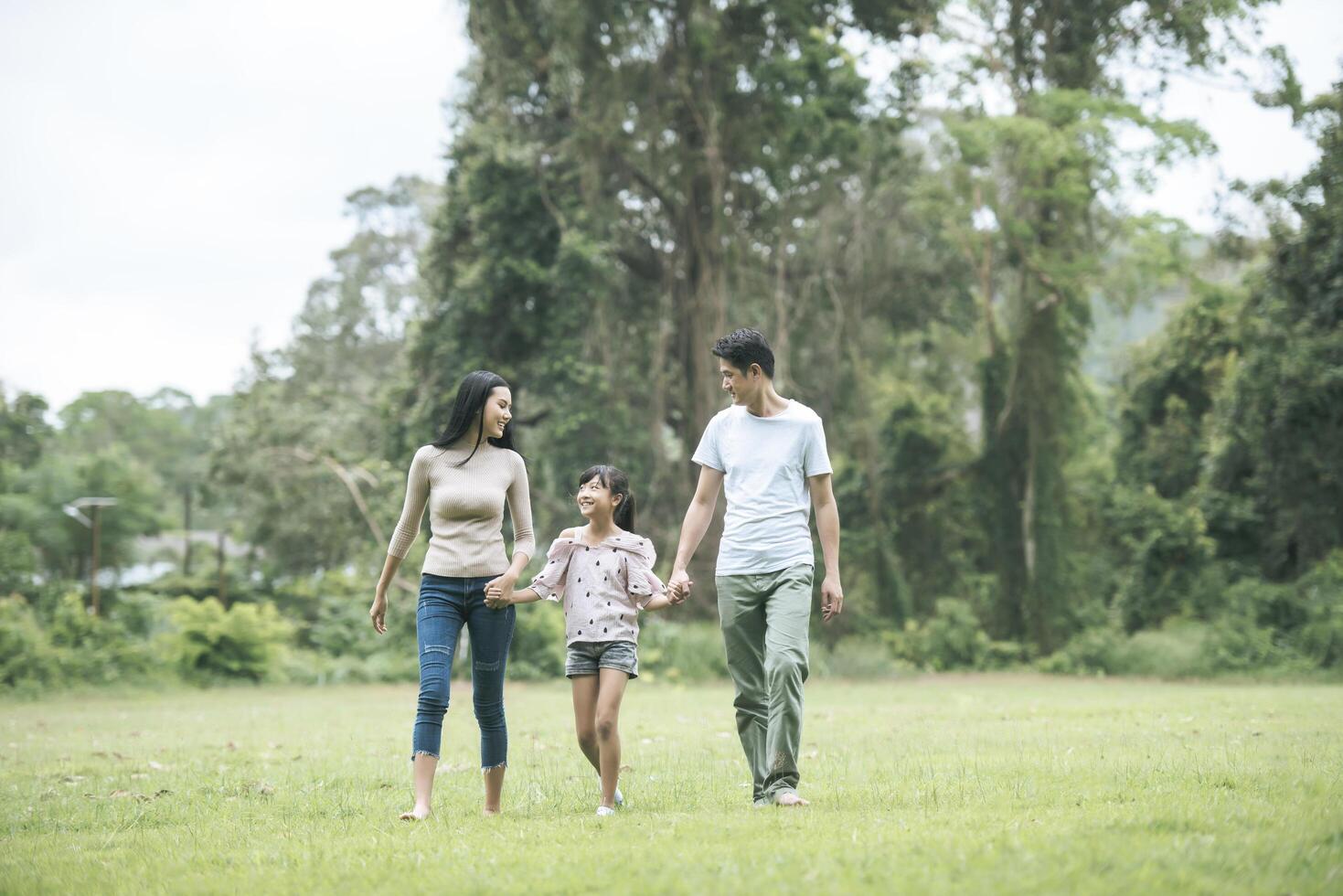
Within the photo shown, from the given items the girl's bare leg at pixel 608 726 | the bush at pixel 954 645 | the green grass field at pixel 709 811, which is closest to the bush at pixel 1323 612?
the bush at pixel 954 645

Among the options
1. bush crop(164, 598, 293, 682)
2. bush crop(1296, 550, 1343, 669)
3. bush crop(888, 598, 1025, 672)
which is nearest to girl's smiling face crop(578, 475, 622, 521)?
bush crop(164, 598, 293, 682)

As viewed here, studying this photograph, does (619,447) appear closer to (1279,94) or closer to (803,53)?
(803,53)

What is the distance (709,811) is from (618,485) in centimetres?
162

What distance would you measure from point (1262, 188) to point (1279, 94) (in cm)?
162

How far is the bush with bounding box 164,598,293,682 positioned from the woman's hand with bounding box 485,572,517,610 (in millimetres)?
15998

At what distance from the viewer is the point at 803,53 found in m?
22.6

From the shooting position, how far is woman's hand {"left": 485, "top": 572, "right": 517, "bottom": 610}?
5.89 metres

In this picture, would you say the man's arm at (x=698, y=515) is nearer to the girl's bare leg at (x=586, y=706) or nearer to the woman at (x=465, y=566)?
the girl's bare leg at (x=586, y=706)

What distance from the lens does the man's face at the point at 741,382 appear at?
19.9ft

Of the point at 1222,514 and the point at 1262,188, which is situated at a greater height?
the point at 1262,188

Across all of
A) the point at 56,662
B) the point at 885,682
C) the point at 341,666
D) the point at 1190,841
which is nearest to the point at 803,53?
the point at 885,682

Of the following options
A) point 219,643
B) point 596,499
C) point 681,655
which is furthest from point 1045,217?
point 596,499

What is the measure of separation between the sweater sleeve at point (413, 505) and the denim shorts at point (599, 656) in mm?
962

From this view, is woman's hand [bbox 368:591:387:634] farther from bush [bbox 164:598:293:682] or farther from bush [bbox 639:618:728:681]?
bush [bbox 164:598:293:682]
